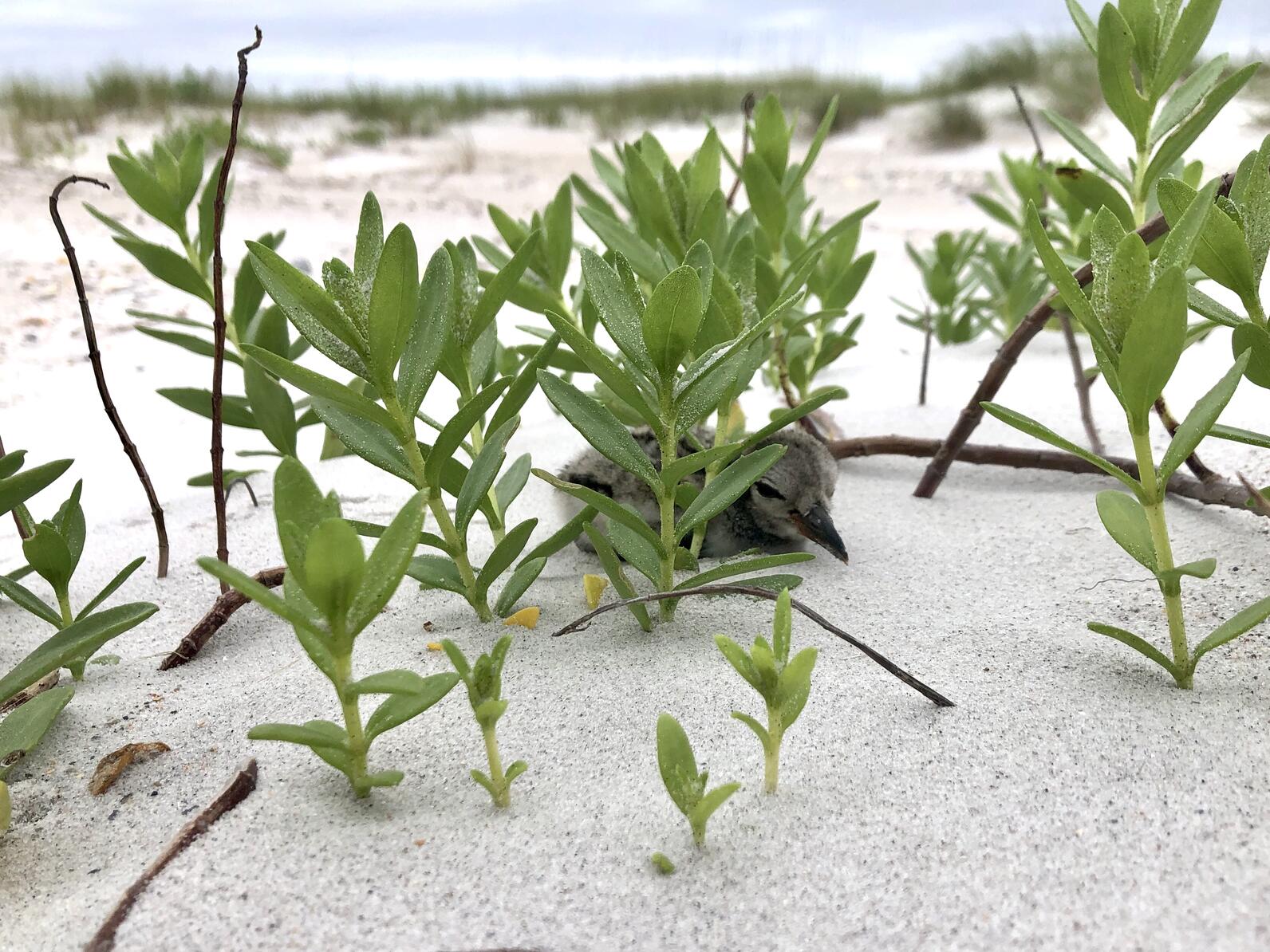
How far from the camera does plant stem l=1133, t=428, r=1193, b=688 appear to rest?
1449mm

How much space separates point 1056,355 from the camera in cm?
407

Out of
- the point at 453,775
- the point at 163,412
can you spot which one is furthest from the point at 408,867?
the point at 163,412

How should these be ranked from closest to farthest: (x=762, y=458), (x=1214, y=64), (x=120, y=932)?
(x=120, y=932) < (x=762, y=458) < (x=1214, y=64)

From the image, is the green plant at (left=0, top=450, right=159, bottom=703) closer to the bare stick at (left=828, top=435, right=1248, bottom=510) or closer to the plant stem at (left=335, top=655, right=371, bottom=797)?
the plant stem at (left=335, top=655, right=371, bottom=797)

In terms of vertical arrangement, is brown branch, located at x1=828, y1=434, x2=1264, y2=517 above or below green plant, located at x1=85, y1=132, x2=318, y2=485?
below

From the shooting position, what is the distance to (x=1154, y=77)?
7.11 ft

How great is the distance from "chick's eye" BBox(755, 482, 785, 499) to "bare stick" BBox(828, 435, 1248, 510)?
41 centimetres

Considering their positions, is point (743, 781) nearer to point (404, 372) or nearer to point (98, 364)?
point (404, 372)

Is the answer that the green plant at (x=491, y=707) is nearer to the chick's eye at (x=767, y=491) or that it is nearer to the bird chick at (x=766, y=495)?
the bird chick at (x=766, y=495)

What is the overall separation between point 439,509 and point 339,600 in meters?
0.46

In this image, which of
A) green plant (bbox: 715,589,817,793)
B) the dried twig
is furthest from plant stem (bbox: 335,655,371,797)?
the dried twig

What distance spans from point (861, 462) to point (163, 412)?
2602 mm

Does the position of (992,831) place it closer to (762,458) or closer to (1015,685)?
(1015,685)

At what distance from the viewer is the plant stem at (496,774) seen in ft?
4.31
